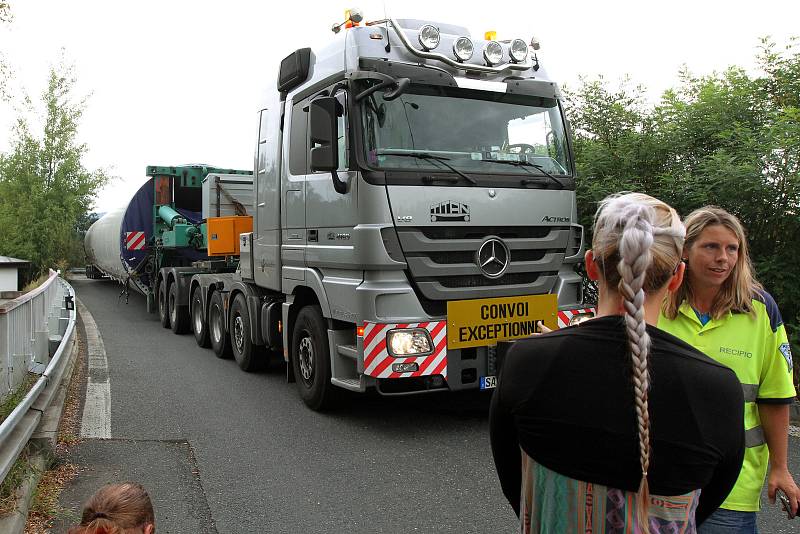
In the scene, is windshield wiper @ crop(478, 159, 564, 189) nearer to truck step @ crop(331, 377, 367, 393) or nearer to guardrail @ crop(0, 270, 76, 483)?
truck step @ crop(331, 377, 367, 393)

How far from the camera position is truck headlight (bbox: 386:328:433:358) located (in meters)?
A: 5.70

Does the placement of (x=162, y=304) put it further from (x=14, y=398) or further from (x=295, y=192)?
(x=14, y=398)

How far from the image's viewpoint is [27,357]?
6043mm

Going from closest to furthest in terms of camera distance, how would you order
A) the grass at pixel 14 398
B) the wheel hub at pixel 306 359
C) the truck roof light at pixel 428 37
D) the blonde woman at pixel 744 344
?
the blonde woman at pixel 744 344 < the grass at pixel 14 398 < the truck roof light at pixel 428 37 < the wheel hub at pixel 306 359

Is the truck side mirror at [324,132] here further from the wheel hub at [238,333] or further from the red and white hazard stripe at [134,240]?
the red and white hazard stripe at [134,240]

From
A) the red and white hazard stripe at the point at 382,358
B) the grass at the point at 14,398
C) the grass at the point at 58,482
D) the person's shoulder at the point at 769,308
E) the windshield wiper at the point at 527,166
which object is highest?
the windshield wiper at the point at 527,166

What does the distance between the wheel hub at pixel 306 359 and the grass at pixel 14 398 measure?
2.37 metres

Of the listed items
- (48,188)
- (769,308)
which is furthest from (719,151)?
(48,188)

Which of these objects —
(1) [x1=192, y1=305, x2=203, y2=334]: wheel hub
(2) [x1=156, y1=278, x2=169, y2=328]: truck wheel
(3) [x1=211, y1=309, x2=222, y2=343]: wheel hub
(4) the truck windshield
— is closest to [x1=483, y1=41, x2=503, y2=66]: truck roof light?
(4) the truck windshield

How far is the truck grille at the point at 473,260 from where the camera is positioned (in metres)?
5.85

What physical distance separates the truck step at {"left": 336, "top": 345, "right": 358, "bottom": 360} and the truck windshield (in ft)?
5.13

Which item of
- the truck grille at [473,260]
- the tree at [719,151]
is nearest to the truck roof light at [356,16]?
the truck grille at [473,260]

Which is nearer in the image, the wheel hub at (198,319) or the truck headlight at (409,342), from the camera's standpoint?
the truck headlight at (409,342)

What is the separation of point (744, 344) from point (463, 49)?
174 inches
